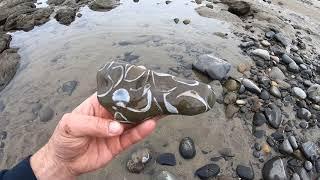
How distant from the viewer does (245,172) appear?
4.31 metres

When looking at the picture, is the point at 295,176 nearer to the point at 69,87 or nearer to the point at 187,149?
the point at 187,149

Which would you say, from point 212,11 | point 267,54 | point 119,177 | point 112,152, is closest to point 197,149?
point 119,177

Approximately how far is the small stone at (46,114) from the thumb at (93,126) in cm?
268

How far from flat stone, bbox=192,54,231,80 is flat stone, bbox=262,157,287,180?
1.64 metres

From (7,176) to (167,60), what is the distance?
3.73 m

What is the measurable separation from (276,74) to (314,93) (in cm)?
66

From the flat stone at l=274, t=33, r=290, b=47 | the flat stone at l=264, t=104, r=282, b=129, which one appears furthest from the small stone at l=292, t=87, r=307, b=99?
the flat stone at l=274, t=33, r=290, b=47

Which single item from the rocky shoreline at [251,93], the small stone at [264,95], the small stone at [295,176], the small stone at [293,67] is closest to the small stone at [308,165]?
the rocky shoreline at [251,93]

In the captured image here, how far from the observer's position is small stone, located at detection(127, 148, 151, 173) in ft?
14.2

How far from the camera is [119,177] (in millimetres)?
4309

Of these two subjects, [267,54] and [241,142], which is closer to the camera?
[241,142]

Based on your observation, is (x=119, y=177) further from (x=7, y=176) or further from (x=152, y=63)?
(x=152, y=63)

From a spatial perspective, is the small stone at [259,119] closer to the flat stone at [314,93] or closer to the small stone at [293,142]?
the small stone at [293,142]

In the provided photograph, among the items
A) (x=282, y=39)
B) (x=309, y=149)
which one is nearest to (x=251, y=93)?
(x=309, y=149)
